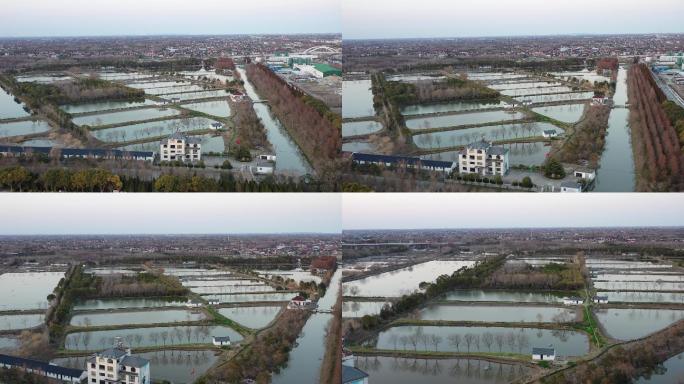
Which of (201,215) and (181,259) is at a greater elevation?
(201,215)

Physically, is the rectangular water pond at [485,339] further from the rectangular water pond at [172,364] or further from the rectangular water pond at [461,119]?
the rectangular water pond at [461,119]

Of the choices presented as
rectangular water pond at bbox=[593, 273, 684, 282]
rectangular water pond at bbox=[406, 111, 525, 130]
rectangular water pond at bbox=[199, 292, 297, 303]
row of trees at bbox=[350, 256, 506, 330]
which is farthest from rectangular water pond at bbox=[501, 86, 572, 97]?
rectangular water pond at bbox=[199, 292, 297, 303]

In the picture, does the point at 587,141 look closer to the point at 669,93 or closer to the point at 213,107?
the point at 669,93

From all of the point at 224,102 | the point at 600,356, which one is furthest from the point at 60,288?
the point at 600,356

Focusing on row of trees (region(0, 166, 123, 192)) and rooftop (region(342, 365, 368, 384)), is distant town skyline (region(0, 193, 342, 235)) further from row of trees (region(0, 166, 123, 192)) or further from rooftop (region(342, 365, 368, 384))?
rooftop (region(342, 365, 368, 384))

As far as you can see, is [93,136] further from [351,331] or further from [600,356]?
[600,356]

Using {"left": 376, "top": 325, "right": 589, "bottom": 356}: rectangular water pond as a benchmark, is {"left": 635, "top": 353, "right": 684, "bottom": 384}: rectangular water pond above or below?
below

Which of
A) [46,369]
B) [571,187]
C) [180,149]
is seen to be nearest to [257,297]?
[180,149]
